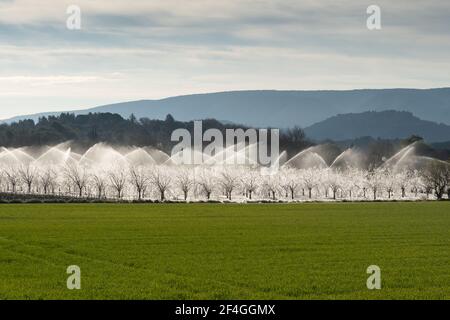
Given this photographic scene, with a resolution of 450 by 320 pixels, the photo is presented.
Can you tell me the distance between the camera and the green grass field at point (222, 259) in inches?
902

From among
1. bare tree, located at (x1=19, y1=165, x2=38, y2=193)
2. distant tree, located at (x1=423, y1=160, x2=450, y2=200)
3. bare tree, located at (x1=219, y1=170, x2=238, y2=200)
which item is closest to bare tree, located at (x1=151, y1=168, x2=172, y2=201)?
bare tree, located at (x1=219, y1=170, x2=238, y2=200)

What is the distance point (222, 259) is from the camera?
31578mm

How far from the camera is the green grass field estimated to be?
22906 millimetres

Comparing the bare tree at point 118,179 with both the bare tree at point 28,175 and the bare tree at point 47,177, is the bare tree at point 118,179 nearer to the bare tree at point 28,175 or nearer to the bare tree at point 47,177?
the bare tree at point 47,177

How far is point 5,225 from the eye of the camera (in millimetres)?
51312

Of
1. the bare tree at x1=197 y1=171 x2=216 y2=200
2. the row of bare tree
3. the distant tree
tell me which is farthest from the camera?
the distant tree

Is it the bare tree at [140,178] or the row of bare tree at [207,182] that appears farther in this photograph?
the row of bare tree at [207,182]

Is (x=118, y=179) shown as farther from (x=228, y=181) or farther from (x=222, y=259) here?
(x=222, y=259)

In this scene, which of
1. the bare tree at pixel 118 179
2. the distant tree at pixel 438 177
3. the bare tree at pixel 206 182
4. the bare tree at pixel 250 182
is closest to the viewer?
the bare tree at pixel 118 179

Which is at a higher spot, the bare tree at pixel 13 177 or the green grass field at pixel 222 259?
→ the bare tree at pixel 13 177

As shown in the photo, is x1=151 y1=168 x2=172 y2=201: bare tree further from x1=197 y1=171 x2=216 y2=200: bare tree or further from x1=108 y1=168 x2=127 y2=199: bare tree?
x1=197 y1=171 x2=216 y2=200: bare tree

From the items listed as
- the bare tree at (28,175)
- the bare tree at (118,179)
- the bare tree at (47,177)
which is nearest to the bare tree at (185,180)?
the bare tree at (118,179)
